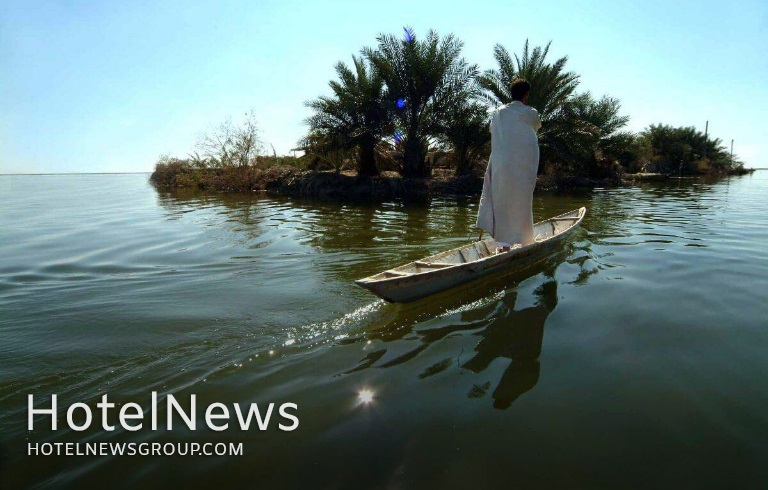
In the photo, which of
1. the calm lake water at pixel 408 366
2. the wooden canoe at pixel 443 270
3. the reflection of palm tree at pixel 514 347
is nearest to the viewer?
the calm lake water at pixel 408 366

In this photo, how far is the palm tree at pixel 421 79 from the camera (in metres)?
17.7

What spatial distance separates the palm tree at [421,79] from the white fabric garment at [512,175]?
44.0 feet

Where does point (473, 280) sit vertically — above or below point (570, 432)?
above

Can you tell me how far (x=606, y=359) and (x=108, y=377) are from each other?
3.88 metres

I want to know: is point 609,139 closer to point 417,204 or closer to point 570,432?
point 417,204

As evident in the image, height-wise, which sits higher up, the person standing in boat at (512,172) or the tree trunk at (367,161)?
the tree trunk at (367,161)

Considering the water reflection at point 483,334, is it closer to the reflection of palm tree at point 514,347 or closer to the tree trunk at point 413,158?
the reflection of palm tree at point 514,347

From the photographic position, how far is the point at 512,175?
219 inches

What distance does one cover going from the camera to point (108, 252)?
753cm

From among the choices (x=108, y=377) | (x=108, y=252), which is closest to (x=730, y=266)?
(x=108, y=377)

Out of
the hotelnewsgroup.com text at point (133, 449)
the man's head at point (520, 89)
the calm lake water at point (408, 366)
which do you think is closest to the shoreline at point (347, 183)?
the calm lake water at point (408, 366)

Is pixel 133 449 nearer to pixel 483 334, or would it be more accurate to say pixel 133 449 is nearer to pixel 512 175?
pixel 483 334

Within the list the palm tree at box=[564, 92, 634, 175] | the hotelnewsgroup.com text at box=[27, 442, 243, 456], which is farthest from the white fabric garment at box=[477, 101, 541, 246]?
the palm tree at box=[564, 92, 634, 175]

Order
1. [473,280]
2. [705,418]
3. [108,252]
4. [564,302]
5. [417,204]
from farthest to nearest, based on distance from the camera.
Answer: [417,204], [108,252], [473,280], [564,302], [705,418]
